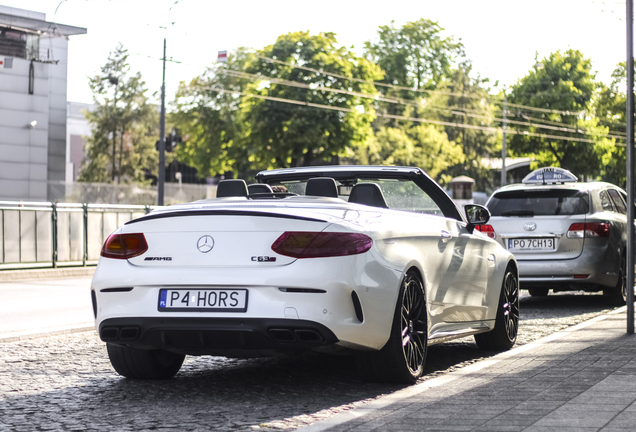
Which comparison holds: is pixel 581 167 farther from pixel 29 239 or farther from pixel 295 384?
pixel 295 384

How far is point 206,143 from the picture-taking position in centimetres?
6562

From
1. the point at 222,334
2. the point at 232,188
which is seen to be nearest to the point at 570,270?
the point at 232,188

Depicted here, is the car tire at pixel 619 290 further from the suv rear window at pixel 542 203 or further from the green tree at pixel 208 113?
the green tree at pixel 208 113

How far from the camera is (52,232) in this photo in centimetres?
2338

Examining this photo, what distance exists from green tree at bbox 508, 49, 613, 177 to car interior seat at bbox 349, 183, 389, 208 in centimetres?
5617

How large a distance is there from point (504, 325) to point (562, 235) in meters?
4.31

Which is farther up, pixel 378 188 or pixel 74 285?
pixel 378 188

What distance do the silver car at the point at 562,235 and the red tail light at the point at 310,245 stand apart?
644cm

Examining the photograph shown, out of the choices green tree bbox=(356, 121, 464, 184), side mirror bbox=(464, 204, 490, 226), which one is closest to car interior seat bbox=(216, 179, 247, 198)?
side mirror bbox=(464, 204, 490, 226)

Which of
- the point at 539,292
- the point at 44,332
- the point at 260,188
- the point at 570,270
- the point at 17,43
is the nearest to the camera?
the point at 260,188

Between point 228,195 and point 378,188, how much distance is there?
1054 millimetres

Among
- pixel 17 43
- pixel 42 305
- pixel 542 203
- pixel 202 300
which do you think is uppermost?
pixel 17 43

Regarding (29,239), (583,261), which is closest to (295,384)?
(583,261)

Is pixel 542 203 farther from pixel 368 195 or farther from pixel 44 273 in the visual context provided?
pixel 44 273
